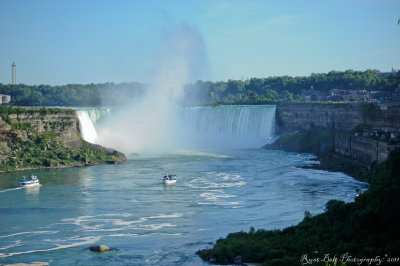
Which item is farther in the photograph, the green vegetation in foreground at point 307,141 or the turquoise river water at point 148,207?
the green vegetation in foreground at point 307,141

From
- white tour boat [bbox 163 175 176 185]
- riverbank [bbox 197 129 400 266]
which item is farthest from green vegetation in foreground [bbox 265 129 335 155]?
riverbank [bbox 197 129 400 266]

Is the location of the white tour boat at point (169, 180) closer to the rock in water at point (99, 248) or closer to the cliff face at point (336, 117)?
the rock in water at point (99, 248)

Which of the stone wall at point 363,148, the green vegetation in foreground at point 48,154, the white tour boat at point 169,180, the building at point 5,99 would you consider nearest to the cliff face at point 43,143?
the green vegetation in foreground at point 48,154

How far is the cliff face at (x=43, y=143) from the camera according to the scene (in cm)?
3925

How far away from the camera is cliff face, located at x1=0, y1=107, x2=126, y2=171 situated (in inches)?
1545

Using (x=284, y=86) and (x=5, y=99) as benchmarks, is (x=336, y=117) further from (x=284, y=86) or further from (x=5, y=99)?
(x=5, y=99)

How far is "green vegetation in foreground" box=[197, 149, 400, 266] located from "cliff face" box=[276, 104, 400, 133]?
19142 millimetres

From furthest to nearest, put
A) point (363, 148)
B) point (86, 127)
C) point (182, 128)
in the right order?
1. point (182, 128)
2. point (86, 127)
3. point (363, 148)

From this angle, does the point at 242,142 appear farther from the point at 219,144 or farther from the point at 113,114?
the point at 113,114

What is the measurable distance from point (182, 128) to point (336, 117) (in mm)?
19629

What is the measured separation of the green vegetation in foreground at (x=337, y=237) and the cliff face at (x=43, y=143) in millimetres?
23541

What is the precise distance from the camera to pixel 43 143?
137 feet

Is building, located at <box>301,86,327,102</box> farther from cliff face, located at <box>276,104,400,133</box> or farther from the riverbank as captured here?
the riverbank

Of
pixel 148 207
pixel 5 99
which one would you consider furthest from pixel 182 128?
pixel 148 207
